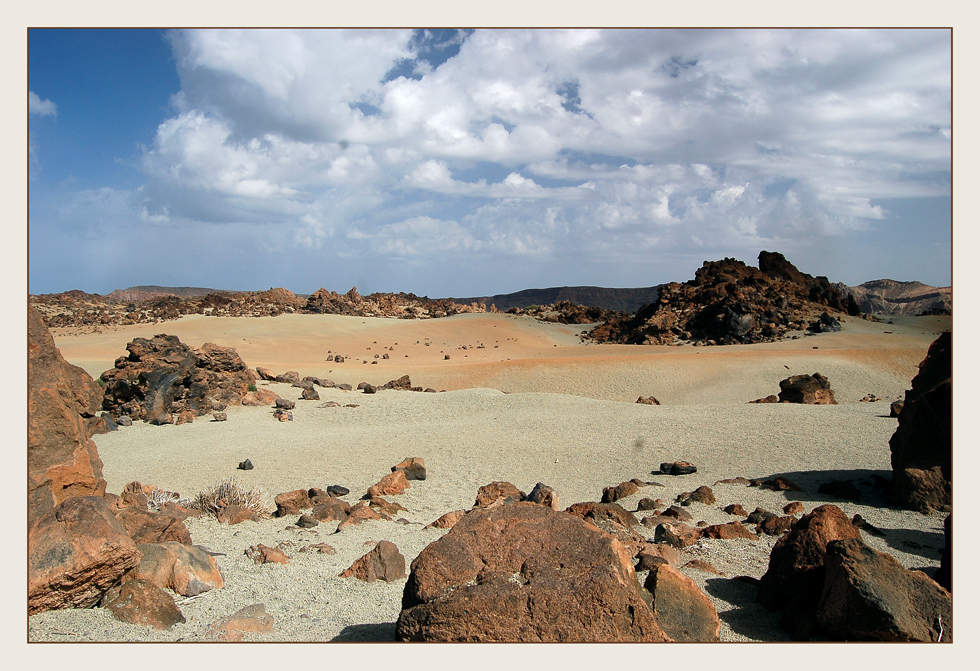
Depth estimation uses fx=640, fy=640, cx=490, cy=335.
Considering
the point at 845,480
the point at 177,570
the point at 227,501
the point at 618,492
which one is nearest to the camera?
the point at 177,570

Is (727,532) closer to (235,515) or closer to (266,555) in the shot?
(266,555)

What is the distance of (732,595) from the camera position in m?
4.08

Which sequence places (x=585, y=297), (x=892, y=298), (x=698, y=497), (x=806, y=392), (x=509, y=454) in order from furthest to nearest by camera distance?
(x=585, y=297)
(x=892, y=298)
(x=806, y=392)
(x=509, y=454)
(x=698, y=497)

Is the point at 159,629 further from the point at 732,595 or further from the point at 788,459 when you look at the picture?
the point at 788,459

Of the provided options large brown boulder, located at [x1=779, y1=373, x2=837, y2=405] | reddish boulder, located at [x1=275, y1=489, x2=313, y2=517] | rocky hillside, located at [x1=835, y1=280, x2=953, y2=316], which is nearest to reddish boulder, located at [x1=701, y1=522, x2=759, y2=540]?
reddish boulder, located at [x1=275, y1=489, x2=313, y2=517]

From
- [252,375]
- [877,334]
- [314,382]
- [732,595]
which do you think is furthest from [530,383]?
[877,334]

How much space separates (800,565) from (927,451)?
318 centimetres

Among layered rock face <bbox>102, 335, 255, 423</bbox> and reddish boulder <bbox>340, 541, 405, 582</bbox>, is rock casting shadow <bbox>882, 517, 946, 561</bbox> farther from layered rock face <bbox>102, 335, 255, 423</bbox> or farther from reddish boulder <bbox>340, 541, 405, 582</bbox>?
layered rock face <bbox>102, 335, 255, 423</bbox>

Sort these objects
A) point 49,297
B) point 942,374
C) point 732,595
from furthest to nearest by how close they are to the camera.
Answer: point 49,297 → point 942,374 → point 732,595

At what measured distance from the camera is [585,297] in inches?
3445

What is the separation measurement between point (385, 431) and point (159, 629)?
23.4 ft

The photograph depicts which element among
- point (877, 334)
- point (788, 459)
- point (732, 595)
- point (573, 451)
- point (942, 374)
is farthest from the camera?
point (877, 334)

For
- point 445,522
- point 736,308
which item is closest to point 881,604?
point 445,522

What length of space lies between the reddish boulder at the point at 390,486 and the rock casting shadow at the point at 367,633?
324cm
